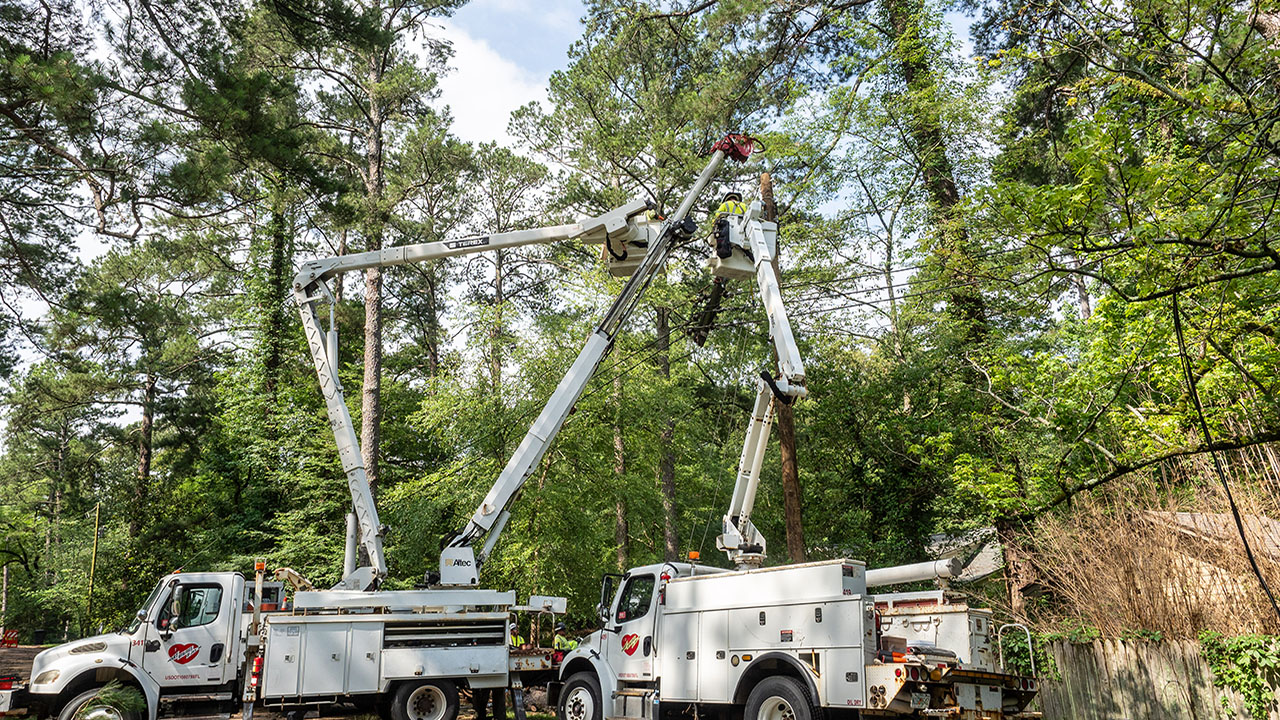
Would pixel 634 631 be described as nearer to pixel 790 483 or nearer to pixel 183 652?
pixel 790 483

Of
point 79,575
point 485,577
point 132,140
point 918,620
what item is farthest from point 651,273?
point 79,575

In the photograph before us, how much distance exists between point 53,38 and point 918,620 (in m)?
13.6

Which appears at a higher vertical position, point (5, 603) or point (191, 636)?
point (5, 603)

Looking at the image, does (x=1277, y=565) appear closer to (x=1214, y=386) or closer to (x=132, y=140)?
(x=1214, y=386)

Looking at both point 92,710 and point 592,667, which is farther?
point 592,667

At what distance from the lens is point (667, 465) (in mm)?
26766

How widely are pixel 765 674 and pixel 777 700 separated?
Answer: 1.27 ft

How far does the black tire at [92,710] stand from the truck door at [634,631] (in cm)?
633

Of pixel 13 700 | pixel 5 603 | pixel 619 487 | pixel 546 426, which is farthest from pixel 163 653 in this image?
pixel 5 603

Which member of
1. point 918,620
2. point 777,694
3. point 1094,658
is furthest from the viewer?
point 1094,658

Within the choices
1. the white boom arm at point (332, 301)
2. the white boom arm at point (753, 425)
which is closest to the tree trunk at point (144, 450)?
the white boom arm at point (332, 301)

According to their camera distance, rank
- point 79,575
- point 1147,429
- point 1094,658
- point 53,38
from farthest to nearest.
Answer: point 79,575, point 1147,429, point 1094,658, point 53,38

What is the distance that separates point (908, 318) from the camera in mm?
24469

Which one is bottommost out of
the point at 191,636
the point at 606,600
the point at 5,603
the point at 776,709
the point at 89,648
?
the point at 776,709
